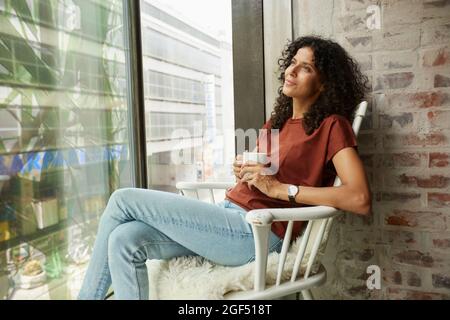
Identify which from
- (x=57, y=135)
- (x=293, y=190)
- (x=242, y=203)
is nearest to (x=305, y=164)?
(x=293, y=190)

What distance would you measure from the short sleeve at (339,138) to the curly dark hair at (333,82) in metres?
0.08

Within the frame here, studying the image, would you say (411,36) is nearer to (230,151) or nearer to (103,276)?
(230,151)

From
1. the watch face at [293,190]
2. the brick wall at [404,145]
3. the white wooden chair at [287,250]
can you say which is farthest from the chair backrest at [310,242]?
the brick wall at [404,145]

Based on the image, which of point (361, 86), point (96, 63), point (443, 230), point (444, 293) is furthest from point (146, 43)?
point (444, 293)

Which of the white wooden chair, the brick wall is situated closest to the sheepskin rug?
the white wooden chair

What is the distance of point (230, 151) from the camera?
1.81 meters

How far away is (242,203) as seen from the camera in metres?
1.20

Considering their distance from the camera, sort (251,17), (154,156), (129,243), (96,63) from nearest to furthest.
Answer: (129,243), (96,63), (251,17), (154,156)

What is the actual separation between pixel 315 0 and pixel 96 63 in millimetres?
892

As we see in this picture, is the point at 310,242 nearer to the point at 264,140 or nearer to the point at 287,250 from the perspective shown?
the point at 287,250

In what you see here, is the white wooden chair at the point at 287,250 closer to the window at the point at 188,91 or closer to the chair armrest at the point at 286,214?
the chair armrest at the point at 286,214

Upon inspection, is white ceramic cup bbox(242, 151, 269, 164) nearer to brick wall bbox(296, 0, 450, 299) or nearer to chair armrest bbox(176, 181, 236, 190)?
chair armrest bbox(176, 181, 236, 190)

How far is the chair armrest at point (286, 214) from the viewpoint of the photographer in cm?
92

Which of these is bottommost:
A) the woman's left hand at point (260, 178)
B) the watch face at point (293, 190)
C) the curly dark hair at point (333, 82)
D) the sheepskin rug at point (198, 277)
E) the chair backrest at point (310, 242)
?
the sheepskin rug at point (198, 277)
